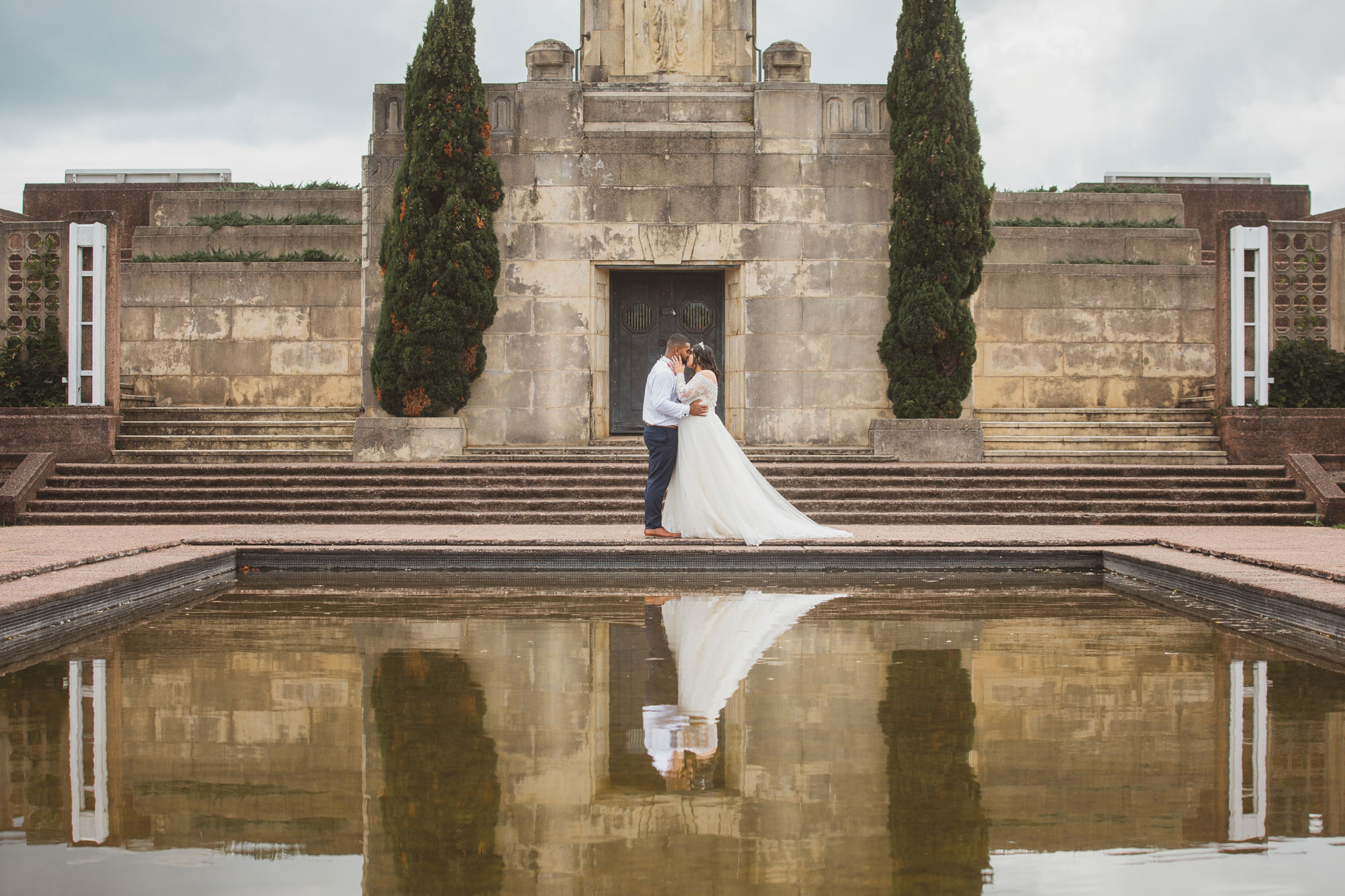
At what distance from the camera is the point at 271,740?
425cm

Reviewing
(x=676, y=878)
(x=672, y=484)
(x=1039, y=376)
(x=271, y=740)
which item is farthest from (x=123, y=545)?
(x=1039, y=376)

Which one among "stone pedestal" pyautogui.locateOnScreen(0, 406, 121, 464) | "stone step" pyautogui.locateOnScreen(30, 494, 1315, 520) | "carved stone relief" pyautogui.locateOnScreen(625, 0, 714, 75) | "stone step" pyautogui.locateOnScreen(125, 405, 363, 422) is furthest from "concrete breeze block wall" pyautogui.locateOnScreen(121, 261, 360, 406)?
"carved stone relief" pyautogui.locateOnScreen(625, 0, 714, 75)

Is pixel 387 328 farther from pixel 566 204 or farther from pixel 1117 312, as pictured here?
pixel 1117 312

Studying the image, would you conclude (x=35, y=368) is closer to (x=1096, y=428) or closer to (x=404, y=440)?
(x=404, y=440)

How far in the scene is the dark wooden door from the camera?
17281 mm

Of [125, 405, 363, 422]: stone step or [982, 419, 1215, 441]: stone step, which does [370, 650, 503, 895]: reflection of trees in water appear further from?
[982, 419, 1215, 441]: stone step

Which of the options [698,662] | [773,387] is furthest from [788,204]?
[698,662]

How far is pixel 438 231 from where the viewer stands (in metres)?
15.7

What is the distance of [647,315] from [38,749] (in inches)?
536

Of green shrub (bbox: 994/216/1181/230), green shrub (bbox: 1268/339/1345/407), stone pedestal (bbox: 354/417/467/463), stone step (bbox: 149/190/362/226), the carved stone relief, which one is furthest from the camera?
stone step (bbox: 149/190/362/226)

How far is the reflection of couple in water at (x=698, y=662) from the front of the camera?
4.04 m

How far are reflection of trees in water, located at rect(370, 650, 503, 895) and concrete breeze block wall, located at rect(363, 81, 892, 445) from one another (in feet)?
37.3

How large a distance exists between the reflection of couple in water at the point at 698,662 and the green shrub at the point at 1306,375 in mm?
9922

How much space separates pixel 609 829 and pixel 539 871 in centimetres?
33
